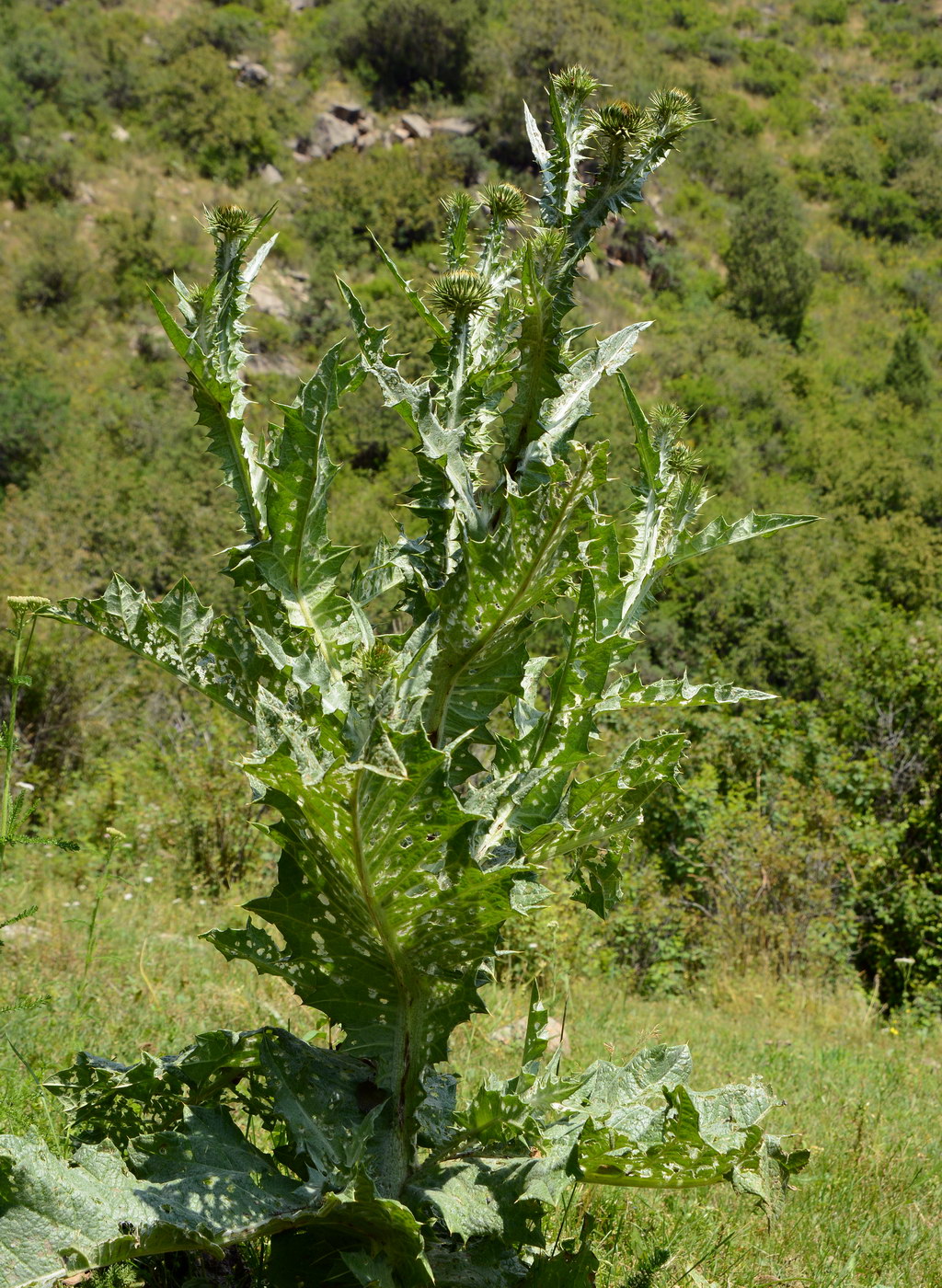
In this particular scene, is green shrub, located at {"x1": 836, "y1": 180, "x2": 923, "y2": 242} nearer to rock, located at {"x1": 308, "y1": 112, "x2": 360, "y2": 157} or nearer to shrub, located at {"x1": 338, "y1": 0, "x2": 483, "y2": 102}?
shrub, located at {"x1": 338, "y1": 0, "x2": 483, "y2": 102}

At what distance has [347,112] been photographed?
1698 inches

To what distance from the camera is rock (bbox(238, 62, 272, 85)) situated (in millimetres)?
42625

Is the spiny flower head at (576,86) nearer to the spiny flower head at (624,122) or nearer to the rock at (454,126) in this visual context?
the spiny flower head at (624,122)

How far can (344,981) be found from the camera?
69.8 inches

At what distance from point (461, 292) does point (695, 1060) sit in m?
3.80

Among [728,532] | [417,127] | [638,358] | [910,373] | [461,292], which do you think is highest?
[461,292]

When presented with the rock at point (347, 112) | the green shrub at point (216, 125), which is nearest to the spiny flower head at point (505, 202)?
the green shrub at point (216, 125)

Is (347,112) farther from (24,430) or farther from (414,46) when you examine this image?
(24,430)

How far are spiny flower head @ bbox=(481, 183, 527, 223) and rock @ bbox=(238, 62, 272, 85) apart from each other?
1878 inches

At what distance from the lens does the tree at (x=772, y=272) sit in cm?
3897

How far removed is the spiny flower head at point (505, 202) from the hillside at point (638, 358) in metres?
0.60

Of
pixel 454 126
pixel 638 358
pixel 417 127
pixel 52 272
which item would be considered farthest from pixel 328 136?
pixel 638 358

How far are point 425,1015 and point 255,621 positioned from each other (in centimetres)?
79

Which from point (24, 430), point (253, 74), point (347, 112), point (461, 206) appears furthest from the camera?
point (347, 112)
